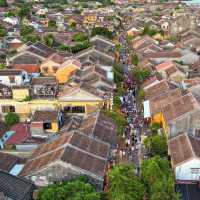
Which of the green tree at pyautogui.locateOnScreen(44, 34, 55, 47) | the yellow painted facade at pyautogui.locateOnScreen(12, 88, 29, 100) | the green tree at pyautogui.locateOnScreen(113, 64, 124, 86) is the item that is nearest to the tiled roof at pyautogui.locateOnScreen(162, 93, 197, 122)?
the green tree at pyautogui.locateOnScreen(113, 64, 124, 86)

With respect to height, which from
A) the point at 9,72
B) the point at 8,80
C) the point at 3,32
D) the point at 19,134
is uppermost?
the point at 9,72

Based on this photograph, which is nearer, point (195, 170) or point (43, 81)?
point (195, 170)

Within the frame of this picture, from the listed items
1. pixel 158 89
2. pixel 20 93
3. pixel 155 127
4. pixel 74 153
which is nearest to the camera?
pixel 74 153

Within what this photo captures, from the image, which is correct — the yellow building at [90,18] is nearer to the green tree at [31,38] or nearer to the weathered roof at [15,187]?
the green tree at [31,38]

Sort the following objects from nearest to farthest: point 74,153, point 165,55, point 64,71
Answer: point 74,153
point 64,71
point 165,55

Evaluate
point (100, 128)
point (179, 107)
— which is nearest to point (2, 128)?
point (100, 128)

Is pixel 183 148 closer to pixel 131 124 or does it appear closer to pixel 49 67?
pixel 131 124
